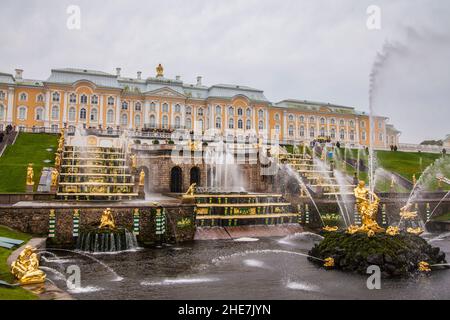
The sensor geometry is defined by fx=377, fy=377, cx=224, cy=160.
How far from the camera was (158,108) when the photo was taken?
259ft

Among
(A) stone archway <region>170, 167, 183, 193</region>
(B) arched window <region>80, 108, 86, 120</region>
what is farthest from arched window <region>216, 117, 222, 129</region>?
(A) stone archway <region>170, 167, 183, 193</region>

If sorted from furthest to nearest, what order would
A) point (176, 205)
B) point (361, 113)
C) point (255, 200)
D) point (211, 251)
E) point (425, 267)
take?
point (361, 113), point (255, 200), point (176, 205), point (211, 251), point (425, 267)

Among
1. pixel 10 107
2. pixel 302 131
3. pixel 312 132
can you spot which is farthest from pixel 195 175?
pixel 312 132

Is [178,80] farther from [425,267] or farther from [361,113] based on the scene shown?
[425,267]

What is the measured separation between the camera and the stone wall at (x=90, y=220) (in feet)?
69.7

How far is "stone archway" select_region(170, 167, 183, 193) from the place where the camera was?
41344mm

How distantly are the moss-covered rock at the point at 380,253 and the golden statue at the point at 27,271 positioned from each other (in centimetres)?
1207

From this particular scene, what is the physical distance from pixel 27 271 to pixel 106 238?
8347 mm

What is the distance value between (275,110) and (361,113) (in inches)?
1048

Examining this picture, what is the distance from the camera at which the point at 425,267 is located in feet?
54.6

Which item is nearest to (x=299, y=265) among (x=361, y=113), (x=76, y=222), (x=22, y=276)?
(x=22, y=276)

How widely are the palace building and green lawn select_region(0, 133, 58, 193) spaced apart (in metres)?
9.53

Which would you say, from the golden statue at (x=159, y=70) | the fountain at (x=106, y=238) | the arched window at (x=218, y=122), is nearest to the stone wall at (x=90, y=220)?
the fountain at (x=106, y=238)

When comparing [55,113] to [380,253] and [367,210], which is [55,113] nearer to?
[367,210]
